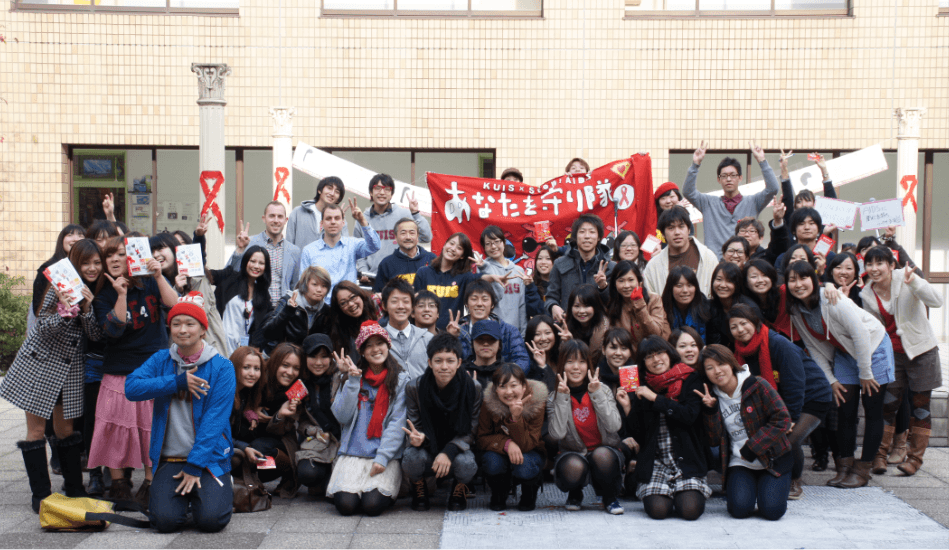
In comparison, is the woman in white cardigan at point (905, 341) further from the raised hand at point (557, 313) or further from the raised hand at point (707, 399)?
the raised hand at point (557, 313)

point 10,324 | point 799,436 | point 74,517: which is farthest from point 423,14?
point 74,517

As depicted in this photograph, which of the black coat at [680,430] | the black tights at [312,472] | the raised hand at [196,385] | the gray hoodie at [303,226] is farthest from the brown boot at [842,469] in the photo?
the gray hoodie at [303,226]

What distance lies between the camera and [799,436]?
5902 millimetres

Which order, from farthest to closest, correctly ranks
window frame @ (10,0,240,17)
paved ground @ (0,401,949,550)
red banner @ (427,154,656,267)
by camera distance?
1. window frame @ (10,0,240,17)
2. red banner @ (427,154,656,267)
3. paved ground @ (0,401,949,550)

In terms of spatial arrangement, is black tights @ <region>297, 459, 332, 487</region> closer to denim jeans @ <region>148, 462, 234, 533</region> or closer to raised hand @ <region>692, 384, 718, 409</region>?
denim jeans @ <region>148, 462, 234, 533</region>

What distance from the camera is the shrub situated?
10688mm

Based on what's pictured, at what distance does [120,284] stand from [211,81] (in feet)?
16.5

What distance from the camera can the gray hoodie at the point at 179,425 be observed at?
212 inches

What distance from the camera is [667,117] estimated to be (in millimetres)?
13148

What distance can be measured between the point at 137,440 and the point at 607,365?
3.32 metres

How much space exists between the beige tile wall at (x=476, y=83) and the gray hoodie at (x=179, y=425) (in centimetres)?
811

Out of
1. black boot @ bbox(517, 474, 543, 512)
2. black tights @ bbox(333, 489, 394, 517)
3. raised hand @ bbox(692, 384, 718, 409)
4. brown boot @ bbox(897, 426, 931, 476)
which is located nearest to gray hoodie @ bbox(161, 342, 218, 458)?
black tights @ bbox(333, 489, 394, 517)

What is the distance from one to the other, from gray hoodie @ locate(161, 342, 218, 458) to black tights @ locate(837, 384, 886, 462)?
4.62 meters

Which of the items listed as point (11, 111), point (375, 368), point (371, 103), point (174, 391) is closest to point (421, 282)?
point (375, 368)
